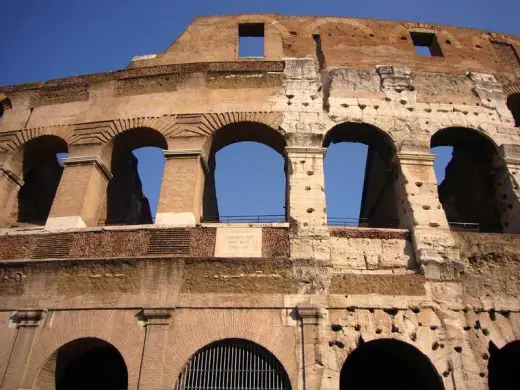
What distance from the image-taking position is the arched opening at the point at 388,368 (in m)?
6.25

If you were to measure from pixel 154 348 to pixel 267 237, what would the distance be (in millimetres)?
2425

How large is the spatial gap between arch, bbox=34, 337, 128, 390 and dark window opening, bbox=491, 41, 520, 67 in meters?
11.1

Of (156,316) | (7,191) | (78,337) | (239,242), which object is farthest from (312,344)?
(7,191)

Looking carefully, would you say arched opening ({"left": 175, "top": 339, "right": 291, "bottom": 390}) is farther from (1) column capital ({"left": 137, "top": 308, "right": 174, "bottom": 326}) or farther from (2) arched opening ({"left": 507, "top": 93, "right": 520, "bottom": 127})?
(2) arched opening ({"left": 507, "top": 93, "right": 520, "bottom": 127})

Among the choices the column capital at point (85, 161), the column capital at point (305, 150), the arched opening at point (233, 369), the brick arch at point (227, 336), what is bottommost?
the arched opening at point (233, 369)

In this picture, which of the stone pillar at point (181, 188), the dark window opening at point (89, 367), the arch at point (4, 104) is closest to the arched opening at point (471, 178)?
the stone pillar at point (181, 188)

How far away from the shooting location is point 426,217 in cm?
725

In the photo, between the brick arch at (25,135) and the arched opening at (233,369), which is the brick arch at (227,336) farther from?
the brick arch at (25,135)

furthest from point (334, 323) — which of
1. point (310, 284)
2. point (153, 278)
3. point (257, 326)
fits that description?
point (153, 278)

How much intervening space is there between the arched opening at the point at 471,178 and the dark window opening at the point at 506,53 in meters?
2.83

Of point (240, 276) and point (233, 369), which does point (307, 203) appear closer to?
point (240, 276)

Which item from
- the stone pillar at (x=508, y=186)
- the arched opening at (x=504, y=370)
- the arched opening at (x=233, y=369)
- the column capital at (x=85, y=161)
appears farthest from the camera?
the column capital at (x=85, y=161)

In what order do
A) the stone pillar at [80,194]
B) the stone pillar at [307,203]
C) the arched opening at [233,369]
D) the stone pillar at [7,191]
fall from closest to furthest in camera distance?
the arched opening at [233,369] < the stone pillar at [307,203] < the stone pillar at [80,194] < the stone pillar at [7,191]

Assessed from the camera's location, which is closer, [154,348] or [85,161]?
[154,348]
